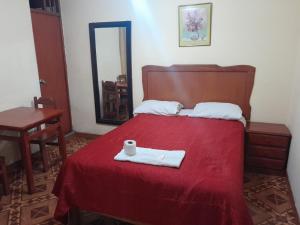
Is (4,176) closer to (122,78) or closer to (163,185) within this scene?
(163,185)

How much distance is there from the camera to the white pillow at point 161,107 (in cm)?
310

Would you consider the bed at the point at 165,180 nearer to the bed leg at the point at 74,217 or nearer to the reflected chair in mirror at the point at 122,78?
the bed leg at the point at 74,217

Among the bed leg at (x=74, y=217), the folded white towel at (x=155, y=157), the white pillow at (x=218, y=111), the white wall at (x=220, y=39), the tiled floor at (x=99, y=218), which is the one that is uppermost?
the white wall at (x=220, y=39)

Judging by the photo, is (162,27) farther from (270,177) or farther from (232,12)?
(270,177)

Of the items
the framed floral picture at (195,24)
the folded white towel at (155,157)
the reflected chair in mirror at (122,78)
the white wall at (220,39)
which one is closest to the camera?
the folded white towel at (155,157)

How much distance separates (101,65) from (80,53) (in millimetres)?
396

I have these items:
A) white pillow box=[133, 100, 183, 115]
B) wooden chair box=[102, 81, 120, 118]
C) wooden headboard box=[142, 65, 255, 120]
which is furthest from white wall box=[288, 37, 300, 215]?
wooden chair box=[102, 81, 120, 118]

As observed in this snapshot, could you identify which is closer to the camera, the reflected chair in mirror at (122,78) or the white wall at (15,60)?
the white wall at (15,60)

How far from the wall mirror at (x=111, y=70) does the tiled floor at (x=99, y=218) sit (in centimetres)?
129

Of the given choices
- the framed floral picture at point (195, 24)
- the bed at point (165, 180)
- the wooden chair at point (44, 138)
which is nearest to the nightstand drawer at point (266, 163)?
the bed at point (165, 180)

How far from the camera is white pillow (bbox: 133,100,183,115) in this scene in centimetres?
310

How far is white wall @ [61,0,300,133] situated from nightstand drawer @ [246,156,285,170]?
551mm

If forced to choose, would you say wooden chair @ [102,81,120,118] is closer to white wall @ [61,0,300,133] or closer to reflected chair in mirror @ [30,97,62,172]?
white wall @ [61,0,300,133]

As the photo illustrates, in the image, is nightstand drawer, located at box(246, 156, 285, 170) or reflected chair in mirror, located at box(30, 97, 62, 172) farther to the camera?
reflected chair in mirror, located at box(30, 97, 62, 172)
